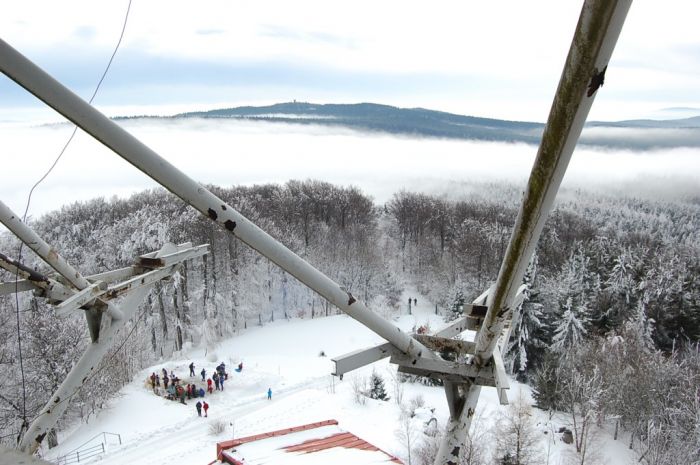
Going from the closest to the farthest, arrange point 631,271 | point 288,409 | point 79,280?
point 79,280, point 288,409, point 631,271

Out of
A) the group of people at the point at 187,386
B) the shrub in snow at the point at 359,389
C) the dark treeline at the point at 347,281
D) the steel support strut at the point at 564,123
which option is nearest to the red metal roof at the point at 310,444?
the shrub in snow at the point at 359,389

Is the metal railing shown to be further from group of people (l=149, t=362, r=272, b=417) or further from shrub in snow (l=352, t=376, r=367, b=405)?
shrub in snow (l=352, t=376, r=367, b=405)

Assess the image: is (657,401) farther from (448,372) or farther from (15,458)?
(15,458)

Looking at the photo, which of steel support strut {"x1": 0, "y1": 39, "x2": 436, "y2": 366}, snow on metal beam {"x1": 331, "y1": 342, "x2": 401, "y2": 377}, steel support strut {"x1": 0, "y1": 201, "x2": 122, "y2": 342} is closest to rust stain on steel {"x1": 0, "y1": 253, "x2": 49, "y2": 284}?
steel support strut {"x1": 0, "y1": 201, "x2": 122, "y2": 342}

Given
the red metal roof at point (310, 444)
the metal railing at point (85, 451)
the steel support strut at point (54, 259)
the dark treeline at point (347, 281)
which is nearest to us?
the steel support strut at point (54, 259)

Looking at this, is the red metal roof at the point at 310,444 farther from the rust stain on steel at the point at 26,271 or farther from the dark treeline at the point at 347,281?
the dark treeline at the point at 347,281

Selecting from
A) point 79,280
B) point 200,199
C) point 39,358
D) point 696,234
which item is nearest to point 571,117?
point 200,199
